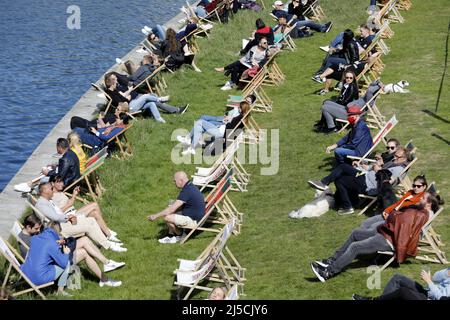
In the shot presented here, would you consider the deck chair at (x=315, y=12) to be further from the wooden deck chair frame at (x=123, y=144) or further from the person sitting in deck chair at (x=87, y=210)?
the person sitting in deck chair at (x=87, y=210)

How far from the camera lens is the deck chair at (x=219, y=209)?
13.3m

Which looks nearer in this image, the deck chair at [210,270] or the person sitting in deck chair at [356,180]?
the deck chair at [210,270]

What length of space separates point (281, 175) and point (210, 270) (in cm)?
492

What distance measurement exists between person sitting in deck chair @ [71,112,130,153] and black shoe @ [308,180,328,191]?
3888 millimetres

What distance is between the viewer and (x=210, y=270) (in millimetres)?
11383

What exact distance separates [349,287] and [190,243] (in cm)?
283

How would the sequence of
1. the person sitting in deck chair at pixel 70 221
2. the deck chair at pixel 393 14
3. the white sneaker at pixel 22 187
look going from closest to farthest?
the person sitting in deck chair at pixel 70 221 → the white sneaker at pixel 22 187 → the deck chair at pixel 393 14

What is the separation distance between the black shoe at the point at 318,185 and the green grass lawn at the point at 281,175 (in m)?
0.13

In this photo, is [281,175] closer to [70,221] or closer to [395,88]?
[70,221]

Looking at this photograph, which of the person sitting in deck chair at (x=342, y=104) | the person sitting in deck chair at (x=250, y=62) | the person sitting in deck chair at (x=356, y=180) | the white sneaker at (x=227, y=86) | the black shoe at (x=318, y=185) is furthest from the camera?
the white sneaker at (x=227, y=86)

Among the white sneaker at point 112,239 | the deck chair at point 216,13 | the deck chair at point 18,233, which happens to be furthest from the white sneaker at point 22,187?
the deck chair at point 216,13

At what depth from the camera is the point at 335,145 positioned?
636 inches

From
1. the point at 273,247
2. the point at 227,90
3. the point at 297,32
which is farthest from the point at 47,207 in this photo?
the point at 297,32
